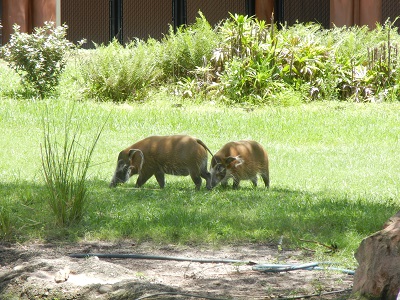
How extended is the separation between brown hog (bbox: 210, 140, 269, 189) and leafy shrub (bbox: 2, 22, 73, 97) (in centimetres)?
757

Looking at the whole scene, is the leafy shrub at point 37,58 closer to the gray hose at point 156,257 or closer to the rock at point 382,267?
the gray hose at point 156,257

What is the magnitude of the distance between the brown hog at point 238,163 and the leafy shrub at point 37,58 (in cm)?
757

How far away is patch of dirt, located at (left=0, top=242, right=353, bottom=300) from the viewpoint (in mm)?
5281

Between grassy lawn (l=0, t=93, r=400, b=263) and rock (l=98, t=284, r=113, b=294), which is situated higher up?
grassy lawn (l=0, t=93, r=400, b=263)

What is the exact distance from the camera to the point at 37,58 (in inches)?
640

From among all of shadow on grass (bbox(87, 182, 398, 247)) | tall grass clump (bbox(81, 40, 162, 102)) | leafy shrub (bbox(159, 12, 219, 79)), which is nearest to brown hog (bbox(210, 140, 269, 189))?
shadow on grass (bbox(87, 182, 398, 247))

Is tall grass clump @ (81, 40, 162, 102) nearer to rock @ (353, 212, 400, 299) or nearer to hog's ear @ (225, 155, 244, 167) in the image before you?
hog's ear @ (225, 155, 244, 167)

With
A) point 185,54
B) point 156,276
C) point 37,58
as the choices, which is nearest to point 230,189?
point 156,276

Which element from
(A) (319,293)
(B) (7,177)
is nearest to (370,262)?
(A) (319,293)

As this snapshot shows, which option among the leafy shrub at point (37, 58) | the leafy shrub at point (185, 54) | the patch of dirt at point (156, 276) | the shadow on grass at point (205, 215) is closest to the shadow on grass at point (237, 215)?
the shadow on grass at point (205, 215)

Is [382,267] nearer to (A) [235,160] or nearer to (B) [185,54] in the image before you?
(A) [235,160]

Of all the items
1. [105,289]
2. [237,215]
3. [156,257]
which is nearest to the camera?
[105,289]

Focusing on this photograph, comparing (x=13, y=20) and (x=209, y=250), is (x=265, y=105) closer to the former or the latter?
(x=13, y=20)

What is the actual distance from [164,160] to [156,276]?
3.33 metres
